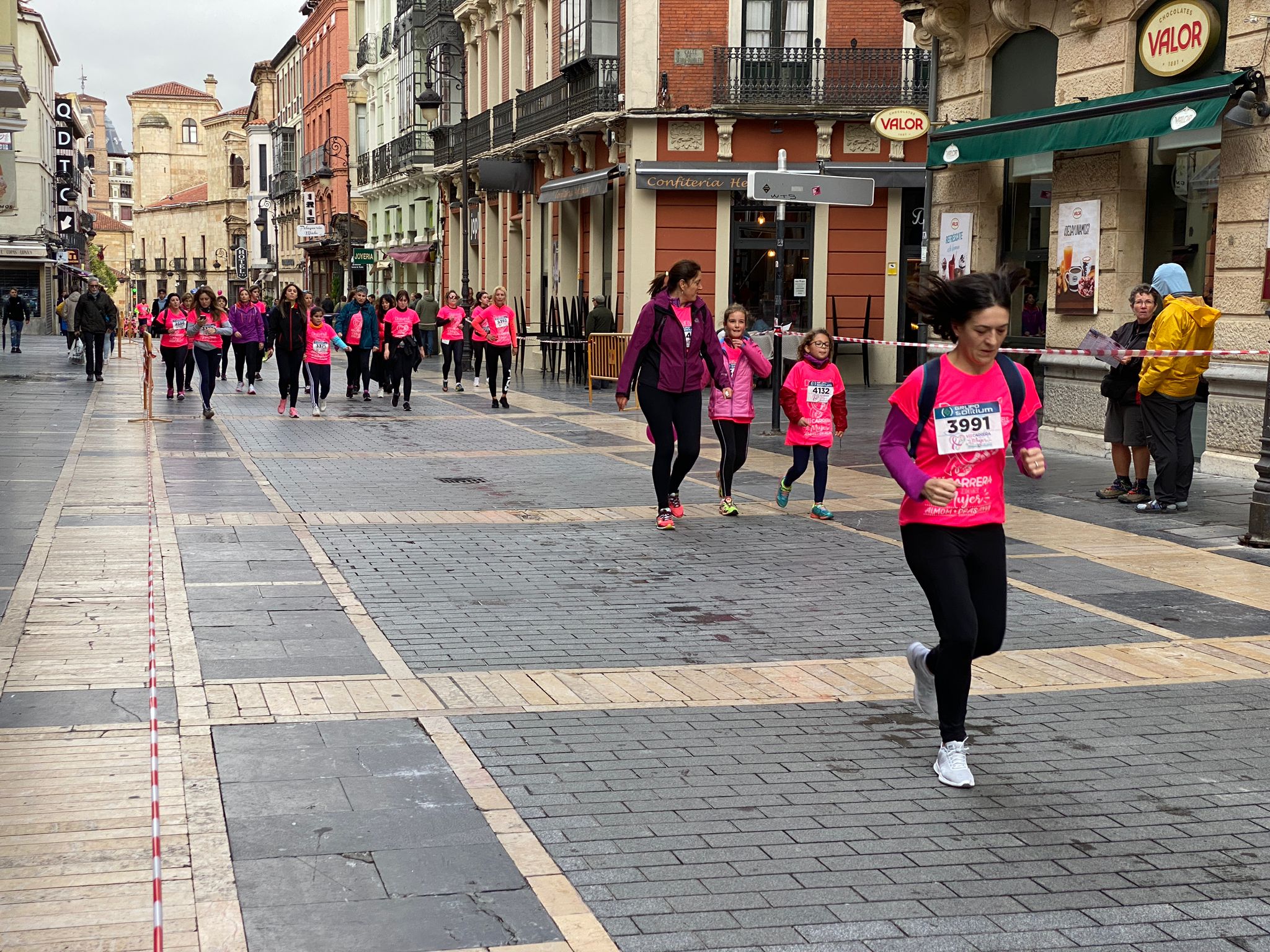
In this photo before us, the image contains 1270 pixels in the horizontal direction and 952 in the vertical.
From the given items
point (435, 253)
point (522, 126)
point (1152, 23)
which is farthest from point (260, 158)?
point (1152, 23)

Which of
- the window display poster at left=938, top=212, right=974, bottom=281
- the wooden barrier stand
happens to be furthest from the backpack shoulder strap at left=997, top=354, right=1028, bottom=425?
the wooden barrier stand

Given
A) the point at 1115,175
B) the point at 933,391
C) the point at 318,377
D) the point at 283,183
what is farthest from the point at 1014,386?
the point at 283,183

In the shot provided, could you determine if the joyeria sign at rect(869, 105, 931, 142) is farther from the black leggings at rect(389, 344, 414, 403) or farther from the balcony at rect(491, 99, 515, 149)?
the balcony at rect(491, 99, 515, 149)

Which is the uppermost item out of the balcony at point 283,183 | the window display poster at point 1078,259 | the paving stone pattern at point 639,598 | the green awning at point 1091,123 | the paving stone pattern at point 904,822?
the balcony at point 283,183

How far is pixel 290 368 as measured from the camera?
21.1 m

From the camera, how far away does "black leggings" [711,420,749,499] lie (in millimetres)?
11609

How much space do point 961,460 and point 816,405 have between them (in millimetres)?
6128

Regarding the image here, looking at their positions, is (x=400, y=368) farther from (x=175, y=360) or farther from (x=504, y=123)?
(x=504, y=123)

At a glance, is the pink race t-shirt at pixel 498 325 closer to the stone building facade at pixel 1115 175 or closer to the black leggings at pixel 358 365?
the black leggings at pixel 358 365

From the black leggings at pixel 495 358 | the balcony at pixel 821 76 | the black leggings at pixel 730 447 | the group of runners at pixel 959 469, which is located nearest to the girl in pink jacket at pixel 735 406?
the black leggings at pixel 730 447

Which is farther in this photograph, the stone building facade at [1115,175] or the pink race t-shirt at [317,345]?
the pink race t-shirt at [317,345]

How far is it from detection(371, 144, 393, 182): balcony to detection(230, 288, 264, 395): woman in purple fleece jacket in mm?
28643

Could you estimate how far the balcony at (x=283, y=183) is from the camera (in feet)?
259

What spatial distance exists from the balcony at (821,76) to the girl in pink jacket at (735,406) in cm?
1754
